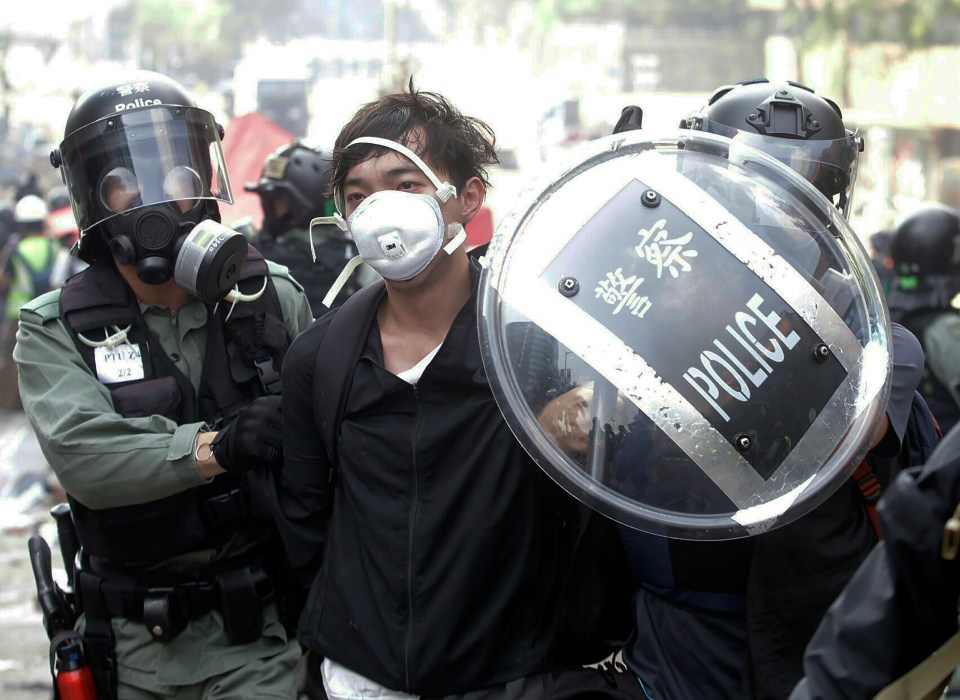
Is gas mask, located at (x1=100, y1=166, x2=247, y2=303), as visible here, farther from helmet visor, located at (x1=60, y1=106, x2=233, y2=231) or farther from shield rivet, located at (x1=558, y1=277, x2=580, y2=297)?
shield rivet, located at (x1=558, y1=277, x2=580, y2=297)

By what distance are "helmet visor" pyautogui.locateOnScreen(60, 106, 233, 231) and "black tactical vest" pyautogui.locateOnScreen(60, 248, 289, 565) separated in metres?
0.18

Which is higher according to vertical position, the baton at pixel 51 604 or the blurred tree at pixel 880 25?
the baton at pixel 51 604

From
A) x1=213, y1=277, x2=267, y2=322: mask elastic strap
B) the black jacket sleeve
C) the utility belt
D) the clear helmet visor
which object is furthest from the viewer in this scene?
x1=213, y1=277, x2=267, y2=322: mask elastic strap

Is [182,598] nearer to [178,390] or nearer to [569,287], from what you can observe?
[178,390]

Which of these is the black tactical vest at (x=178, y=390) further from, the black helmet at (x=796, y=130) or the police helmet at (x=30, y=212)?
the police helmet at (x=30, y=212)

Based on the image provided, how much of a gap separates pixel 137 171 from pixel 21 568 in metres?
4.58

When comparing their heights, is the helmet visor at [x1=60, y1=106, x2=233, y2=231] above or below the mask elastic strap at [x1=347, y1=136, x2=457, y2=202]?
below

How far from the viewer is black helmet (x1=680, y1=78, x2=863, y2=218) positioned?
7.77 ft

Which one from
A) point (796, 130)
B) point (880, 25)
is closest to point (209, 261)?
point (796, 130)

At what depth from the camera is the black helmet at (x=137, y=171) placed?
2.98 metres

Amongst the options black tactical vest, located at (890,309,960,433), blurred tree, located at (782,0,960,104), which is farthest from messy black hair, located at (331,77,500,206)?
blurred tree, located at (782,0,960,104)

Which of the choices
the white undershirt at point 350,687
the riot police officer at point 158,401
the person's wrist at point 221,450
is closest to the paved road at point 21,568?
the riot police officer at point 158,401

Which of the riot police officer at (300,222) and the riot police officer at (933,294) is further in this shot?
the riot police officer at (933,294)

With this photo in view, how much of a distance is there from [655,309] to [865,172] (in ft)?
91.8
